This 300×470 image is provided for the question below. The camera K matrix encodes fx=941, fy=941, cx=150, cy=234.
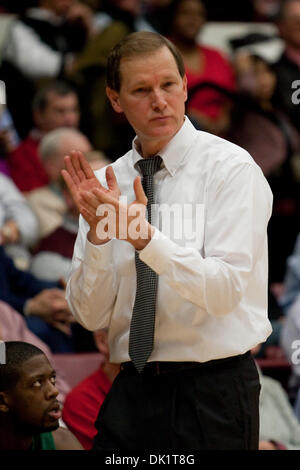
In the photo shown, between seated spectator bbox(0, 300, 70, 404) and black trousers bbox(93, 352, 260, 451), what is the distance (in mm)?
1260

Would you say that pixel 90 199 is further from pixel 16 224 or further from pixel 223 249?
pixel 16 224

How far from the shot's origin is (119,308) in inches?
94.4

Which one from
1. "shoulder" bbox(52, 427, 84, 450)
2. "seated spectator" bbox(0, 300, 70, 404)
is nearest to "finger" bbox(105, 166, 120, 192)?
"shoulder" bbox(52, 427, 84, 450)

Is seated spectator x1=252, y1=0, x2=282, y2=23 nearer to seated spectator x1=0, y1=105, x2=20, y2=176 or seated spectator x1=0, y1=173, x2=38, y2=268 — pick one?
seated spectator x1=0, y1=105, x2=20, y2=176

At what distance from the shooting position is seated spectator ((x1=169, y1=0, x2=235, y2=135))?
538 centimetres

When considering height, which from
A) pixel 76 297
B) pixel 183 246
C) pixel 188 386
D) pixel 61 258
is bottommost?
pixel 61 258

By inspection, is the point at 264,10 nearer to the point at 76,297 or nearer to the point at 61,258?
the point at 61,258

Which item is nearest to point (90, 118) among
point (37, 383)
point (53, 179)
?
point (53, 179)

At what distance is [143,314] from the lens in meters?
2.28

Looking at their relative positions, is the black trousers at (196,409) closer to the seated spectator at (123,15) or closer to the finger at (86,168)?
the finger at (86,168)

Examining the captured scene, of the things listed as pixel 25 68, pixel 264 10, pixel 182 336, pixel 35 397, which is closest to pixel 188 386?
pixel 182 336

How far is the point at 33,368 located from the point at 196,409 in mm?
525

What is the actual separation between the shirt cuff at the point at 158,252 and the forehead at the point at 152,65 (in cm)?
41

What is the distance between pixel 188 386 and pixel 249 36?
4.23 metres
